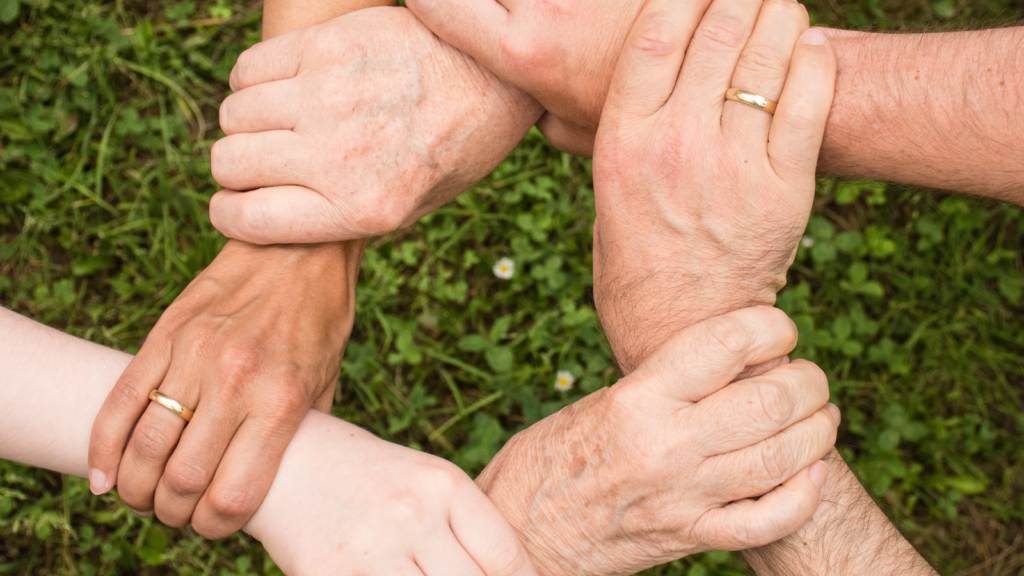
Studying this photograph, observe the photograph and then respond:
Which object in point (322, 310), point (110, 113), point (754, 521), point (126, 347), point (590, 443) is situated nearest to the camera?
point (754, 521)

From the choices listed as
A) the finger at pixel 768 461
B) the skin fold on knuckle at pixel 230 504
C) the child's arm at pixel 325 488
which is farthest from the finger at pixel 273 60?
the finger at pixel 768 461

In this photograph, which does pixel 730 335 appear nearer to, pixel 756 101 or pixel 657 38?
pixel 756 101

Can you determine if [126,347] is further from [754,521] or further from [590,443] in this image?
[754,521]

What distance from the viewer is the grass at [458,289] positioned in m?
2.91

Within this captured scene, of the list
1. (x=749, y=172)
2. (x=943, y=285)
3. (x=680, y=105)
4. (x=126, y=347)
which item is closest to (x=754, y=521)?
(x=749, y=172)

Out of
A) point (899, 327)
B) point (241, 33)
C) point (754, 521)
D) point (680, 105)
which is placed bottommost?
point (899, 327)

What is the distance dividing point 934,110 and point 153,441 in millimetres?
2166

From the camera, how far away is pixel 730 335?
1.67m

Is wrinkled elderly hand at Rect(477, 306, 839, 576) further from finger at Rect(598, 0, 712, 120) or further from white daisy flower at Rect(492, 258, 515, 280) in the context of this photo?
white daisy flower at Rect(492, 258, 515, 280)

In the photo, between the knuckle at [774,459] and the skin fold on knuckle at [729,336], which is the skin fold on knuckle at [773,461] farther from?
the skin fold on knuckle at [729,336]

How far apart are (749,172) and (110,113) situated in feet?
10.1

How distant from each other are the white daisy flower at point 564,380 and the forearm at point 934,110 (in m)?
1.50

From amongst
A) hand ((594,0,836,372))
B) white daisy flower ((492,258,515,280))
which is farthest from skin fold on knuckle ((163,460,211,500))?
white daisy flower ((492,258,515,280))

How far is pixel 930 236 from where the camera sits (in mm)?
3199
